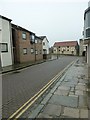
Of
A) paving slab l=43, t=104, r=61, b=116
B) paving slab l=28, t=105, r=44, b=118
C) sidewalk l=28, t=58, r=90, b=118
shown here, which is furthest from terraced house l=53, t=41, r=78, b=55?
paving slab l=28, t=105, r=44, b=118

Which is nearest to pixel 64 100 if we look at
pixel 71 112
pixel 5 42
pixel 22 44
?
pixel 71 112

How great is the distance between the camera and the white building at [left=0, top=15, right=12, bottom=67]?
18234 mm

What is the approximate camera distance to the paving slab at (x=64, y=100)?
18.3 feet

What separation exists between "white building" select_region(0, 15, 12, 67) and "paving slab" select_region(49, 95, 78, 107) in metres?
13.4

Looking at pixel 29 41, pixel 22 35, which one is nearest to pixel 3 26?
pixel 22 35

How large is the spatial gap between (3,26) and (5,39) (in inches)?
70.2

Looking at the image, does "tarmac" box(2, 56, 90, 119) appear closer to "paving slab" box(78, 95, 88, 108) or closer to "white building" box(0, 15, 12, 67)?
"paving slab" box(78, 95, 88, 108)

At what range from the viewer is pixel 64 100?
6023 mm

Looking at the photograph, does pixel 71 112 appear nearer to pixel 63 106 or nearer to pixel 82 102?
pixel 63 106

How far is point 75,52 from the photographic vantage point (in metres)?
76.4

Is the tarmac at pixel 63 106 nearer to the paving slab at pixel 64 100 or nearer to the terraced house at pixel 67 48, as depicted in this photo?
the paving slab at pixel 64 100

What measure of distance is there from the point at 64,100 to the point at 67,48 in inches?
3033

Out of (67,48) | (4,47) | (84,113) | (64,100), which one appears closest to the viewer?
(84,113)

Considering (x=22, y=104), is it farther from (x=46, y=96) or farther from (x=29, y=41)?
(x=29, y=41)
